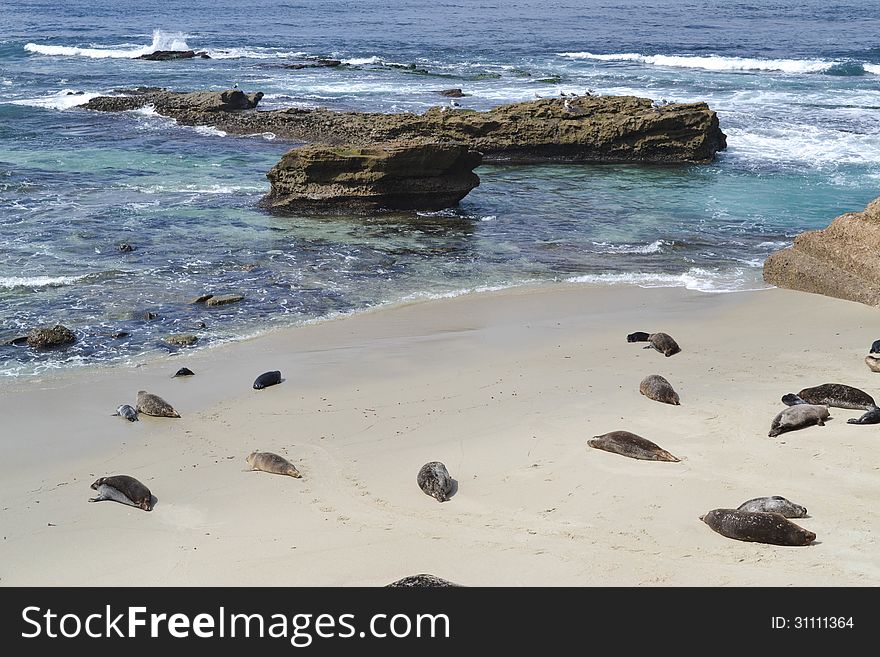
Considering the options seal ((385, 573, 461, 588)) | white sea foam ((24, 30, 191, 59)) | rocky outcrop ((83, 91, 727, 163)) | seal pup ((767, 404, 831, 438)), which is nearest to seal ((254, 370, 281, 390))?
seal ((385, 573, 461, 588))

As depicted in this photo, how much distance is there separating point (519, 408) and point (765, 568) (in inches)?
145

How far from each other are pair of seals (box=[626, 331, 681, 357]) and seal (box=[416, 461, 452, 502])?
4.27 metres

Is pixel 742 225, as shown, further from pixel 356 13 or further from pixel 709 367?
pixel 356 13

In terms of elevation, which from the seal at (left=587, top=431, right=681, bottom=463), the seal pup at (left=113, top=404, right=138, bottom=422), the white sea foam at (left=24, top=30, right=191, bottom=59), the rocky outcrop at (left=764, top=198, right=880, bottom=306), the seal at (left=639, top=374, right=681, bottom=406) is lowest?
the seal pup at (left=113, top=404, right=138, bottom=422)

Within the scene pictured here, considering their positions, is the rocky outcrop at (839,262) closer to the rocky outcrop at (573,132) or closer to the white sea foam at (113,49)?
the rocky outcrop at (573,132)

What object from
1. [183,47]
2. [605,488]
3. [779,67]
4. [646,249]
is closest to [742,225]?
[646,249]

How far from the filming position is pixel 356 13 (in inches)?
2950

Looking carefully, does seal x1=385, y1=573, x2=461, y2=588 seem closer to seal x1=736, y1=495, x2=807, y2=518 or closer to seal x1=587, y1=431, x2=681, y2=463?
seal x1=736, y1=495, x2=807, y2=518

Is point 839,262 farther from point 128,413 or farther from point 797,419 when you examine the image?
point 128,413

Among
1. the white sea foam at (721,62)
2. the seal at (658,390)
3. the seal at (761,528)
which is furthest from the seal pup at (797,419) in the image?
the white sea foam at (721,62)

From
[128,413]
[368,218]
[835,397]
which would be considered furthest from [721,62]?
[128,413]

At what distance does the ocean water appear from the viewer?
14469mm

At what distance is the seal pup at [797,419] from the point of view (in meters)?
9.16

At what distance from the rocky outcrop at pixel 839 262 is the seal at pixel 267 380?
309 inches
